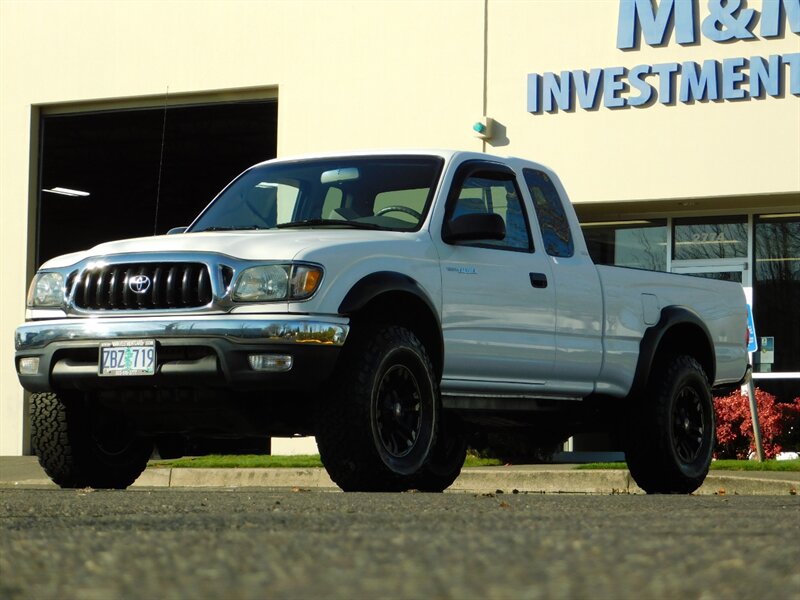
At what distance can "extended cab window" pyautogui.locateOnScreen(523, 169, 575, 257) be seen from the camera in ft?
31.5

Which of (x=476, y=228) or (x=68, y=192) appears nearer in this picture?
(x=476, y=228)

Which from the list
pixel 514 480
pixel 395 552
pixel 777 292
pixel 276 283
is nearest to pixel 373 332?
pixel 276 283

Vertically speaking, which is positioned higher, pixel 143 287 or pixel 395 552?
pixel 143 287

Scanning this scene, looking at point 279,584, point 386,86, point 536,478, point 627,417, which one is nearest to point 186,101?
point 386,86

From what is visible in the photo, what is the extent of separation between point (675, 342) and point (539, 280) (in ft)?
5.59

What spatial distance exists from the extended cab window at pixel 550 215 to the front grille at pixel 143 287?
2.50 meters

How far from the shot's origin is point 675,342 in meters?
10.5

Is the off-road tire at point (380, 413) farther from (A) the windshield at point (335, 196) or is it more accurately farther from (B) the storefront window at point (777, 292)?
(B) the storefront window at point (777, 292)

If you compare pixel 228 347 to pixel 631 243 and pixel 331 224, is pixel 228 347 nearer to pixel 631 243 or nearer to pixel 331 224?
pixel 331 224

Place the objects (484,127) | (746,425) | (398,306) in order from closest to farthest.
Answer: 1. (398,306)
2. (746,425)
3. (484,127)

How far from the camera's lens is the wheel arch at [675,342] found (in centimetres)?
994

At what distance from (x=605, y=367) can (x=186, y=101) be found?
12.3 meters

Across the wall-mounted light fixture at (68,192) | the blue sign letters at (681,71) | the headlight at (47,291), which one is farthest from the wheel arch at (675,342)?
the wall-mounted light fixture at (68,192)

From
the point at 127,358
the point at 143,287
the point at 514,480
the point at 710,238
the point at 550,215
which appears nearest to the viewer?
the point at 127,358
